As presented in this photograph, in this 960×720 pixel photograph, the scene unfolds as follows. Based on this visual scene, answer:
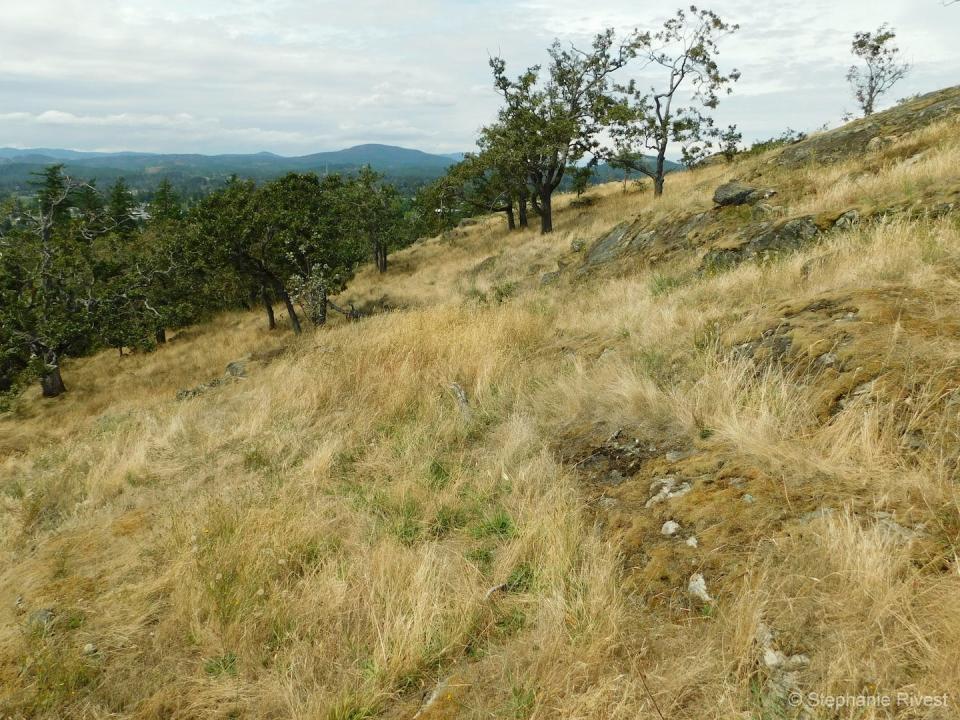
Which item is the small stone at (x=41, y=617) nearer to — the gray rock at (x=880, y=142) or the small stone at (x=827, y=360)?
the small stone at (x=827, y=360)

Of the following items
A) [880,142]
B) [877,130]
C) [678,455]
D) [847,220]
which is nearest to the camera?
[678,455]

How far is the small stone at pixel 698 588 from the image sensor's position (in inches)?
97.1

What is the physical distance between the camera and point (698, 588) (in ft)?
8.26

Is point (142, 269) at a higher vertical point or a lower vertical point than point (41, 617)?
higher

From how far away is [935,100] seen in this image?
12.9 metres

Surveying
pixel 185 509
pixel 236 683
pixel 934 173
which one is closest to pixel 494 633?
pixel 236 683

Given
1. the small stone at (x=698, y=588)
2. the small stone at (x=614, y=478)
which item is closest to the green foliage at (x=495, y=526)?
the small stone at (x=614, y=478)

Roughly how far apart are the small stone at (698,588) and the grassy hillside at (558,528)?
35 mm

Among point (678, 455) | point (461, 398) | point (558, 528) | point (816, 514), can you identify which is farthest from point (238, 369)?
point (816, 514)

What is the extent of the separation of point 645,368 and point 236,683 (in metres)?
4.04

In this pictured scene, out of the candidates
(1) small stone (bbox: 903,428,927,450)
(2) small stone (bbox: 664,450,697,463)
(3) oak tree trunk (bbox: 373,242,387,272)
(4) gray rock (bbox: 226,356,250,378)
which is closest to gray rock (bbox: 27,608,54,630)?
(2) small stone (bbox: 664,450,697,463)

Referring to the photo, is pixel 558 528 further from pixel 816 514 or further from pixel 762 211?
pixel 762 211

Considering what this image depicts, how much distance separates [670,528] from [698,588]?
18.9 inches

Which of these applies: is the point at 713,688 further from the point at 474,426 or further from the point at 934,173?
the point at 934,173
